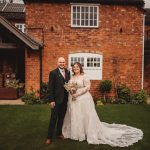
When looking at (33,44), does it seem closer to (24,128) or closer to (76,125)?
(24,128)

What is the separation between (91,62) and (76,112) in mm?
9335

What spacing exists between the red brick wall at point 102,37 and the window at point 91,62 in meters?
0.28

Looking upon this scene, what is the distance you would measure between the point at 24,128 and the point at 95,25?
30.3 ft

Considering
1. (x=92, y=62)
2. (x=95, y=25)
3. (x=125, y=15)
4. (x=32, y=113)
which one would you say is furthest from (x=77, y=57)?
(x=32, y=113)

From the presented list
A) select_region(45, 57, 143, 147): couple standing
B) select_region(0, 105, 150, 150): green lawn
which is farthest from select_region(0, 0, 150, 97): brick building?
select_region(45, 57, 143, 147): couple standing

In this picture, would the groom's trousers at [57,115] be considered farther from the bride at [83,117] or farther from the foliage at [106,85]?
the foliage at [106,85]

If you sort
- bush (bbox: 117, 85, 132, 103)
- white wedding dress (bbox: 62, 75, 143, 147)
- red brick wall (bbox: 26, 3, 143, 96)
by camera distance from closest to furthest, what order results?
white wedding dress (bbox: 62, 75, 143, 147) < bush (bbox: 117, 85, 132, 103) < red brick wall (bbox: 26, 3, 143, 96)

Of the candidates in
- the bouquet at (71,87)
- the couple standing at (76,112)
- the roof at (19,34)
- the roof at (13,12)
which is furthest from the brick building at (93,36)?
the roof at (13,12)

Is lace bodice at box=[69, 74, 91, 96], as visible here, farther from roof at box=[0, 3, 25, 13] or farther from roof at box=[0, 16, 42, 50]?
roof at box=[0, 3, 25, 13]

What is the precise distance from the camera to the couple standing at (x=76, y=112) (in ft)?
26.9

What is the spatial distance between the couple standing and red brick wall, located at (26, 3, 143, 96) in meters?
8.95

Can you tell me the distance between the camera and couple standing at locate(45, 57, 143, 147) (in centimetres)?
820

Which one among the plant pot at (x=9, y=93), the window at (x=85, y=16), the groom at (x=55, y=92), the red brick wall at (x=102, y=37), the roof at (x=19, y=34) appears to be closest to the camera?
the groom at (x=55, y=92)

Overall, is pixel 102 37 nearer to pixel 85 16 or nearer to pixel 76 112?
pixel 85 16
